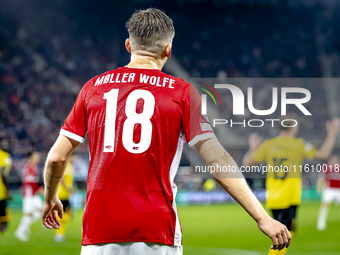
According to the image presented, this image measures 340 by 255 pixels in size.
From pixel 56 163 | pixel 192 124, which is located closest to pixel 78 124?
pixel 56 163

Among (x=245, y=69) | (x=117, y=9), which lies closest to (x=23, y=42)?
(x=117, y=9)

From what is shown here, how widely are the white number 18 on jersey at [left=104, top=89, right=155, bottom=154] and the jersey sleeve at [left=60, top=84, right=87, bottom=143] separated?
15cm

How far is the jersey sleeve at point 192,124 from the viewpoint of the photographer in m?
1.85

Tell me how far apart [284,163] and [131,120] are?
16.0 feet

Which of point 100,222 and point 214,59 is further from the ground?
point 214,59

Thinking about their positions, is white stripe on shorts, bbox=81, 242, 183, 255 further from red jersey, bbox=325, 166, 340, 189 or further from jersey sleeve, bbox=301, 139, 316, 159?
red jersey, bbox=325, 166, 340, 189

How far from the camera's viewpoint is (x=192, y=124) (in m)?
1.86

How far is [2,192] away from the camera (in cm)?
852

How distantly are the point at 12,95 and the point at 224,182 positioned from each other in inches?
907

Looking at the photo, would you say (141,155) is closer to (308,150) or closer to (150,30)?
(150,30)

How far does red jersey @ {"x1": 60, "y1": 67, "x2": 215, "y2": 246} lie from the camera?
182cm

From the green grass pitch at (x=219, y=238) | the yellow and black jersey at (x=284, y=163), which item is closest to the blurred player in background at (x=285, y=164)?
the yellow and black jersey at (x=284, y=163)

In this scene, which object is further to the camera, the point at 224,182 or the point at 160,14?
the point at 160,14

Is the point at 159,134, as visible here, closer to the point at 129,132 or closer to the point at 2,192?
the point at 129,132
